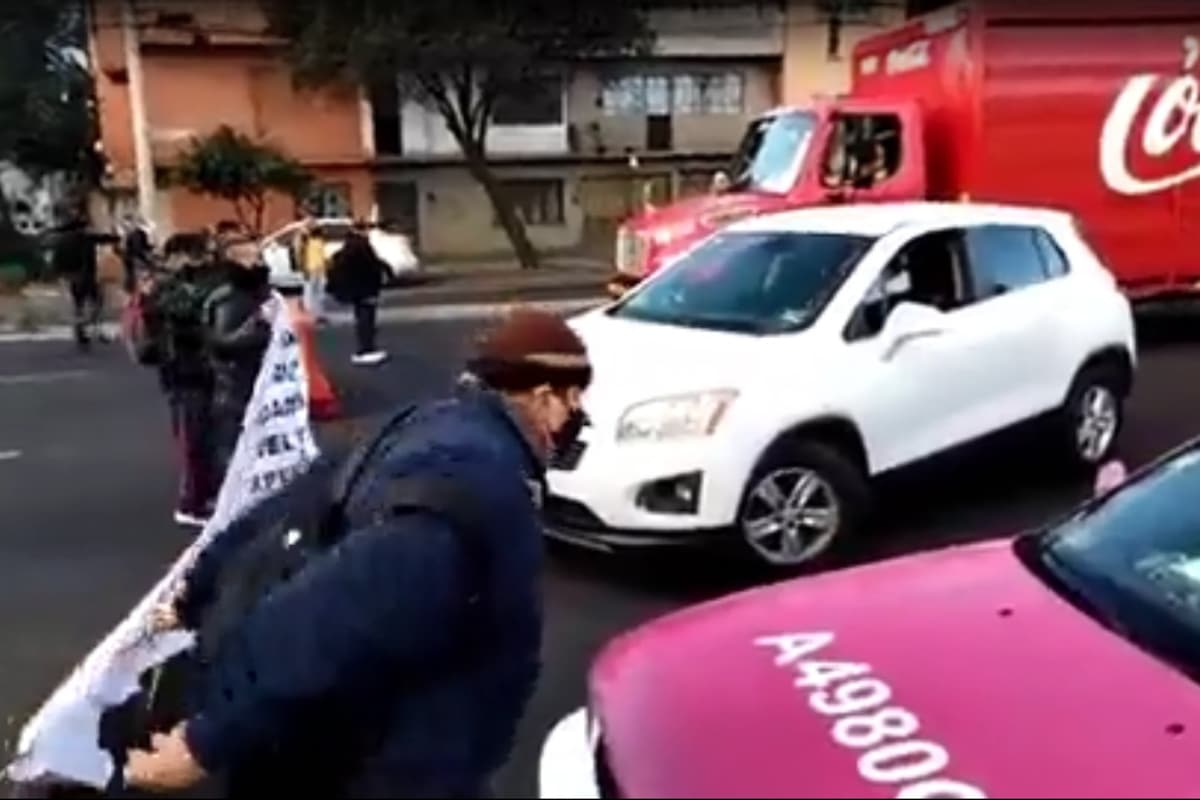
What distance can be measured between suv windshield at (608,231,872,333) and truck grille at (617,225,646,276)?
16.7 ft

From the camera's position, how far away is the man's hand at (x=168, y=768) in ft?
6.87

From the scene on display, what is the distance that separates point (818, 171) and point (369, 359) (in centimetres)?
456

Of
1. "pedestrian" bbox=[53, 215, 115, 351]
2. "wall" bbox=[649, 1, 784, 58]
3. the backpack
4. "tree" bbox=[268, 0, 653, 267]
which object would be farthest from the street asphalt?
"wall" bbox=[649, 1, 784, 58]

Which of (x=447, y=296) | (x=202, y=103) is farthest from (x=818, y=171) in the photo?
(x=202, y=103)

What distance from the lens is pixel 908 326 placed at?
647cm

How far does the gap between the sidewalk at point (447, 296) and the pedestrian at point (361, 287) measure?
7.22ft

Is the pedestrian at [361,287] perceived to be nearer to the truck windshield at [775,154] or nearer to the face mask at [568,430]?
the truck windshield at [775,154]

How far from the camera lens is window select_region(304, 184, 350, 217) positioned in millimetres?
33250

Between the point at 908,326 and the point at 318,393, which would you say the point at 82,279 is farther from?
the point at 908,326

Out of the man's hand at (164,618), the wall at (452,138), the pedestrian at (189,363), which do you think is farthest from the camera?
the wall at (452,138)

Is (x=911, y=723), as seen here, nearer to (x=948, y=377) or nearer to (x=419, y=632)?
(x=419, y=632)

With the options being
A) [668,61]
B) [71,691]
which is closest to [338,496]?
[71,691]

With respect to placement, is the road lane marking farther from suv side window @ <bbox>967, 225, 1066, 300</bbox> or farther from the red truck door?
suv side window @ <bbox>967, 225, 1066, 300</bbox>

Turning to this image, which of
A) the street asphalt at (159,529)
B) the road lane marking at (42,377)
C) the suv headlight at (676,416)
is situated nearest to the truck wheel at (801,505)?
the street asphalt at (159,529)
